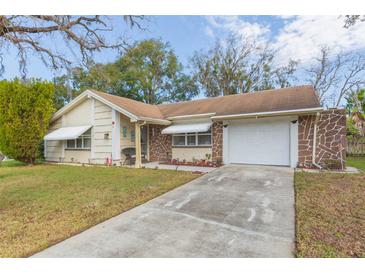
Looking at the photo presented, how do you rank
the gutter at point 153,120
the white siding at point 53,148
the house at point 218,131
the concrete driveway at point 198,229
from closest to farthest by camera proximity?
the concrete driveway at point 198,229 → the house at point 218,131 → the gutter at point 153,120 → the white siding at point 53,148

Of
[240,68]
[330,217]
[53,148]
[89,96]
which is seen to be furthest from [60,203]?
[240,68]

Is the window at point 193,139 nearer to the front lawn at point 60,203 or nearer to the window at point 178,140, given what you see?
the window at point 178,140

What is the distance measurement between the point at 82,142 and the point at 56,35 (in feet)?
31.4

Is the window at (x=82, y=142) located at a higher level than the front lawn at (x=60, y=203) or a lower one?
higher

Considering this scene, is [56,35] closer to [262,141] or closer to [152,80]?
[262,141]

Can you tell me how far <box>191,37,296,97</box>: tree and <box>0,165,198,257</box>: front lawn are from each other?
2608 centimetres

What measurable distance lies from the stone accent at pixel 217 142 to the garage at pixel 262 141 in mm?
374

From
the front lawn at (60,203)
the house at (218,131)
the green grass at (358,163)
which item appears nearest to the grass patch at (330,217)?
the house at (218,131)

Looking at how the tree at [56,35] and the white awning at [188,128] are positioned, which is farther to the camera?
the white awning at [188,128]

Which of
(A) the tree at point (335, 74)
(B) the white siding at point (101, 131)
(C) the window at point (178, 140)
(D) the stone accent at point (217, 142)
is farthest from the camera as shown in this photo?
(A) the tree at point (335, 74)

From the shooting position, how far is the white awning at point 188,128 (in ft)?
43.8
